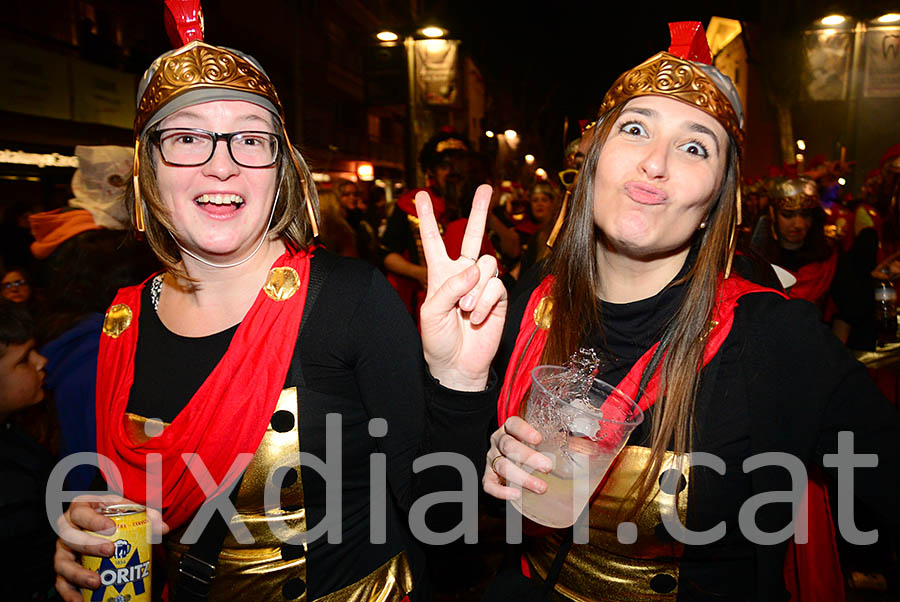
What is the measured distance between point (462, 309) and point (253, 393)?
650 mm

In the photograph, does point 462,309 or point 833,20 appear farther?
point 833,20

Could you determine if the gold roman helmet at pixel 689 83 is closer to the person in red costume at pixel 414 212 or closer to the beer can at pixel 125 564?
the beer can at pixel 125 564

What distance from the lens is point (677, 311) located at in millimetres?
1719

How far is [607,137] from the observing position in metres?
1.79

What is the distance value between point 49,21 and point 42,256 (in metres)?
8.19

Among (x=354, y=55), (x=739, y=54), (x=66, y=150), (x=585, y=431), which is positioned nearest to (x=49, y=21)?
(x=66, y=150)

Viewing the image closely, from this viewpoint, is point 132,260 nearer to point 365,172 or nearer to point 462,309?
point 462,309

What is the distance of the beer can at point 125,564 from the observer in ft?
4.79

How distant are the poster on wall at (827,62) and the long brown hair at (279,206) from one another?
55.1 feet

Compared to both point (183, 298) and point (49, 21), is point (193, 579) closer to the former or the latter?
point (183, 298)

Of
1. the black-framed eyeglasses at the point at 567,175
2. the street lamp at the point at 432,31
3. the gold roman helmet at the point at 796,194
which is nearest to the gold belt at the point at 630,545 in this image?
the black-framed eyeglasses at the point at 567,175

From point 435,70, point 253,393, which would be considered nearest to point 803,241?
point 253,393

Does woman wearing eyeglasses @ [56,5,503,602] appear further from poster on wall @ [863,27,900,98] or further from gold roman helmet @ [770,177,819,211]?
poster on wall @ [863,27,900,98]

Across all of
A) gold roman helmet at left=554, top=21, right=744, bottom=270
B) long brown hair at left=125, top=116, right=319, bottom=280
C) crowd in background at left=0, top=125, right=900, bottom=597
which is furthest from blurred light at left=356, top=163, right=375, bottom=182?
gold roman helmet at left=554, top=21, right=744, bottom=270
